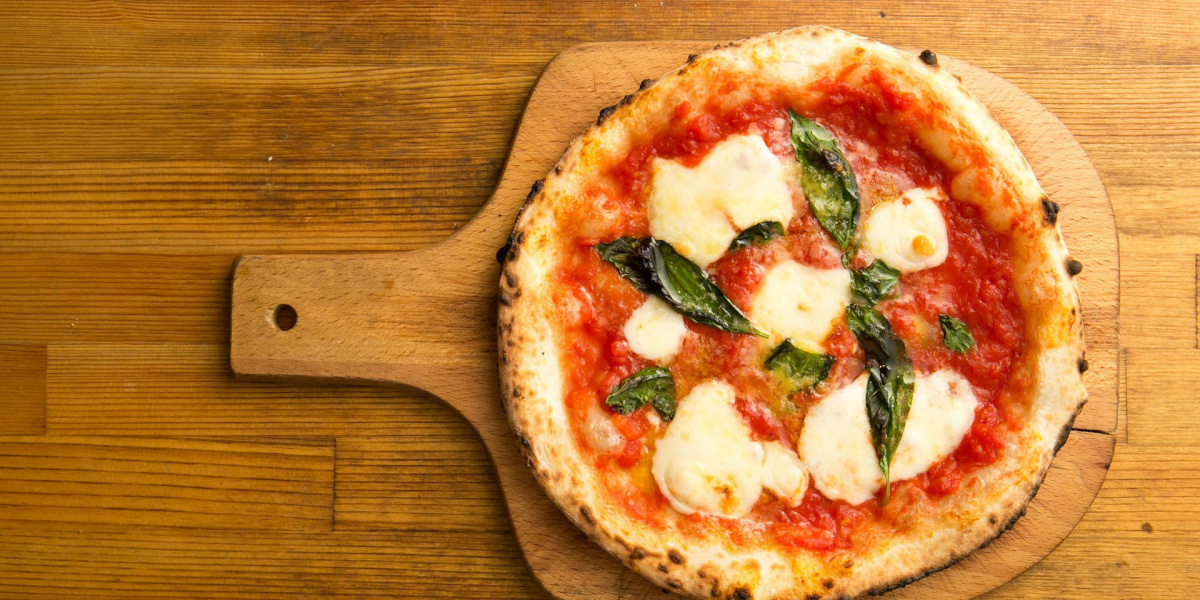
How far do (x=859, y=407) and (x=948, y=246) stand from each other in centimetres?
68

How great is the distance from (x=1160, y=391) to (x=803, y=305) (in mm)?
1518

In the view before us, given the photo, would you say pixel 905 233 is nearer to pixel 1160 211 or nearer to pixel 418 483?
pixel 1160 211

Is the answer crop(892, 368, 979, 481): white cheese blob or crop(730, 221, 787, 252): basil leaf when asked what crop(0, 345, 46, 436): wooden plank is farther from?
crop(892, 368, 979, 481): white cheese blob

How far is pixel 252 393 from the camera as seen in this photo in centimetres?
319

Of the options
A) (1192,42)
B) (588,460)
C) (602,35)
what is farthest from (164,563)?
(1192,42)

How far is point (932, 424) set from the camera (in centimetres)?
274

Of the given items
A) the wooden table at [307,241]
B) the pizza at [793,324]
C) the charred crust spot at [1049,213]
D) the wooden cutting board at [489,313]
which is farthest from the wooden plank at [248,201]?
the charred crust spot at [1049,213]

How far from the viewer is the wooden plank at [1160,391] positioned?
307 cm

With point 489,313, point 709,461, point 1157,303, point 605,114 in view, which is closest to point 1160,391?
point 1157,303

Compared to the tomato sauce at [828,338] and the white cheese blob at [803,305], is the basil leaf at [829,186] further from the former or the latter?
the white cheese blob at [803,305]

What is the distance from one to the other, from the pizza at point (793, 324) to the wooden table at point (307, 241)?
51 cm

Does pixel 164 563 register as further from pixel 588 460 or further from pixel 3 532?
pixel 588 460

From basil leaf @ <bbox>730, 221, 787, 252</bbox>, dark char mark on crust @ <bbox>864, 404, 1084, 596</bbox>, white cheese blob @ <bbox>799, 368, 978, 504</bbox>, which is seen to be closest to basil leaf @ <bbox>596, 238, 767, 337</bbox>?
basil leaf @ <bbox>730, 221, 787, 252</bbox>

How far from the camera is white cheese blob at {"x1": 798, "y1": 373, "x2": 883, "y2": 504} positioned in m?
2.74
